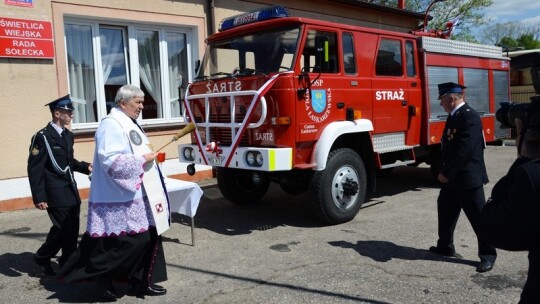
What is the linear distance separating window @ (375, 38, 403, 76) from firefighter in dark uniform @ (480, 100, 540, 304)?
4.72 meters

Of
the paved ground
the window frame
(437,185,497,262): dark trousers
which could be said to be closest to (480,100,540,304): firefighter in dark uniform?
the paved ground

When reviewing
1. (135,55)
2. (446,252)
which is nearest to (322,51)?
(446,252)

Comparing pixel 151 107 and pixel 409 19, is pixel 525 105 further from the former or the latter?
pixel 409 19

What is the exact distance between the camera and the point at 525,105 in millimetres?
2236

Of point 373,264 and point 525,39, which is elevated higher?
point 525,39

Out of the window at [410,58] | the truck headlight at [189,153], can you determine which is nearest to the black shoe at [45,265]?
the truck headlight at [189,153]

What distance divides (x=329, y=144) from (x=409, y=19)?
36.4 ft

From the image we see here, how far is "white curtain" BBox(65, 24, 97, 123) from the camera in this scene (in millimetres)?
8242

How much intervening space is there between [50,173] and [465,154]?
3.81 metres

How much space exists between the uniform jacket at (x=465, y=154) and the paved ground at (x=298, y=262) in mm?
824

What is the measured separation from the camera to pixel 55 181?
427cm

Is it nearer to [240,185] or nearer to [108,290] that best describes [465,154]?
[108,290]

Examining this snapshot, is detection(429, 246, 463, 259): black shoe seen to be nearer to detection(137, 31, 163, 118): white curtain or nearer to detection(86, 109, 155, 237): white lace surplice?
detection(86, 109, 155, 237): white lace surplice

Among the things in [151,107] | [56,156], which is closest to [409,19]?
[151,107]
